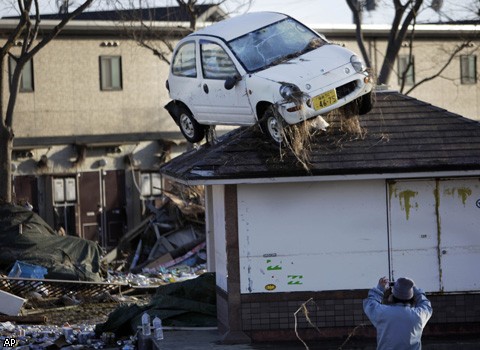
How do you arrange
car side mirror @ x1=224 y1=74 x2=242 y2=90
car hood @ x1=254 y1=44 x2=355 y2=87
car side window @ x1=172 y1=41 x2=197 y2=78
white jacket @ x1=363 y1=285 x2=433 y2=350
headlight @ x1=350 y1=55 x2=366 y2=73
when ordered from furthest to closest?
car side window @ x1=172 y1=41 x2=197 y2=78, car side mirror @ x1=224 y1=74 x2=242 y2=90, headlight @ x1=350 y1=55 x2=366 y2=73, car hood @ x1=254 y1=44 x2=355 y2=87, white jacket @ x1=363 y1=285 x2=433 y2=350

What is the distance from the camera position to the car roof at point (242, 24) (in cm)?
1670

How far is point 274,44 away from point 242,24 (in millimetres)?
754

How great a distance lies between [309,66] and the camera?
15.5 meters

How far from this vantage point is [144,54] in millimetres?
39375

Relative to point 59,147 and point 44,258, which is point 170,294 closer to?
point 44,258

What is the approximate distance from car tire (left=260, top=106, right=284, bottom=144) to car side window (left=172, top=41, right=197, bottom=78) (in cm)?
227

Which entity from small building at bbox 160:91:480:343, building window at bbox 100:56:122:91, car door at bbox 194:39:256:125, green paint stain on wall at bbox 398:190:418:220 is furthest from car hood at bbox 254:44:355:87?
building window at bbox 100:56:122:91

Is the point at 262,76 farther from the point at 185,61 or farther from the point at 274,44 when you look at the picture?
the point at 185,61

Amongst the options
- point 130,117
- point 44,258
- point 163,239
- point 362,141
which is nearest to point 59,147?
point 130,117

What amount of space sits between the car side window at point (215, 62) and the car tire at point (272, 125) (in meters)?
1.18

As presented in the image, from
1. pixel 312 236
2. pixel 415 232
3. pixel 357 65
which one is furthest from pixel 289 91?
pixel 415 232

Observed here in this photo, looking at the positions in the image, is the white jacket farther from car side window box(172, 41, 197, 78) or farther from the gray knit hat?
car side window box(172, 41, 197, 78)

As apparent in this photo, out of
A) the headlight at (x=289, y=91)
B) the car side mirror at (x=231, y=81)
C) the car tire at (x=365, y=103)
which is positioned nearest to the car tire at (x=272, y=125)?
the headlight at (x=289, y=91)

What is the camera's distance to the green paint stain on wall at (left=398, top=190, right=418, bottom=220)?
15227 millimetres
